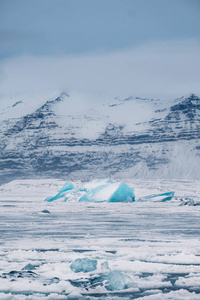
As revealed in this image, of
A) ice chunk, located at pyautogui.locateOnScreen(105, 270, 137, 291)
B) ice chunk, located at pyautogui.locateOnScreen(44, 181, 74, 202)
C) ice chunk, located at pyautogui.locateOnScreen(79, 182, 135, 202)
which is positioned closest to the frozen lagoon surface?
ice chunk, located at pyautogui.locateOnScreen(105, 270, 137, 291)

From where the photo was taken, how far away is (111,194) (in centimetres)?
4184

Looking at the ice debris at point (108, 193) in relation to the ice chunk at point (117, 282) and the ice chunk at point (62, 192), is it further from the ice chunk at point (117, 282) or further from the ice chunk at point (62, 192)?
the ice chunk at point (117, 282)

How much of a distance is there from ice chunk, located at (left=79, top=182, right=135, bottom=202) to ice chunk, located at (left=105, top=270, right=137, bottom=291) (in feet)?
112

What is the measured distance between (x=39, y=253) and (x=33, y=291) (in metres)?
3.78

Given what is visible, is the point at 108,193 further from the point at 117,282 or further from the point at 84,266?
the point at 117,282

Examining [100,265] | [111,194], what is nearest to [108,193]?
[111,194]

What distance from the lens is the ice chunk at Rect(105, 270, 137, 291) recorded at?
7419mm

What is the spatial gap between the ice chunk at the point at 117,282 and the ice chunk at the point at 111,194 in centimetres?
3421

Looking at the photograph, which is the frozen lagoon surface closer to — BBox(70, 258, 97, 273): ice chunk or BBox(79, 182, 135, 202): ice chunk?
BBox(70, 258, 97, 273): ice chunk

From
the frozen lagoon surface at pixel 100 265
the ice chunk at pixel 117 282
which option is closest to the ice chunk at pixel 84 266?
the frozen lagoon surface at pixel 100 265

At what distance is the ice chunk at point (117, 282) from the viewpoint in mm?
7419

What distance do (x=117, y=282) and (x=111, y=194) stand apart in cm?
3445

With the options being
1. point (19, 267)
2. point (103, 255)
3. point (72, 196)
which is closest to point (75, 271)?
point (19, 267)

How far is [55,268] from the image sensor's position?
9.00 m
